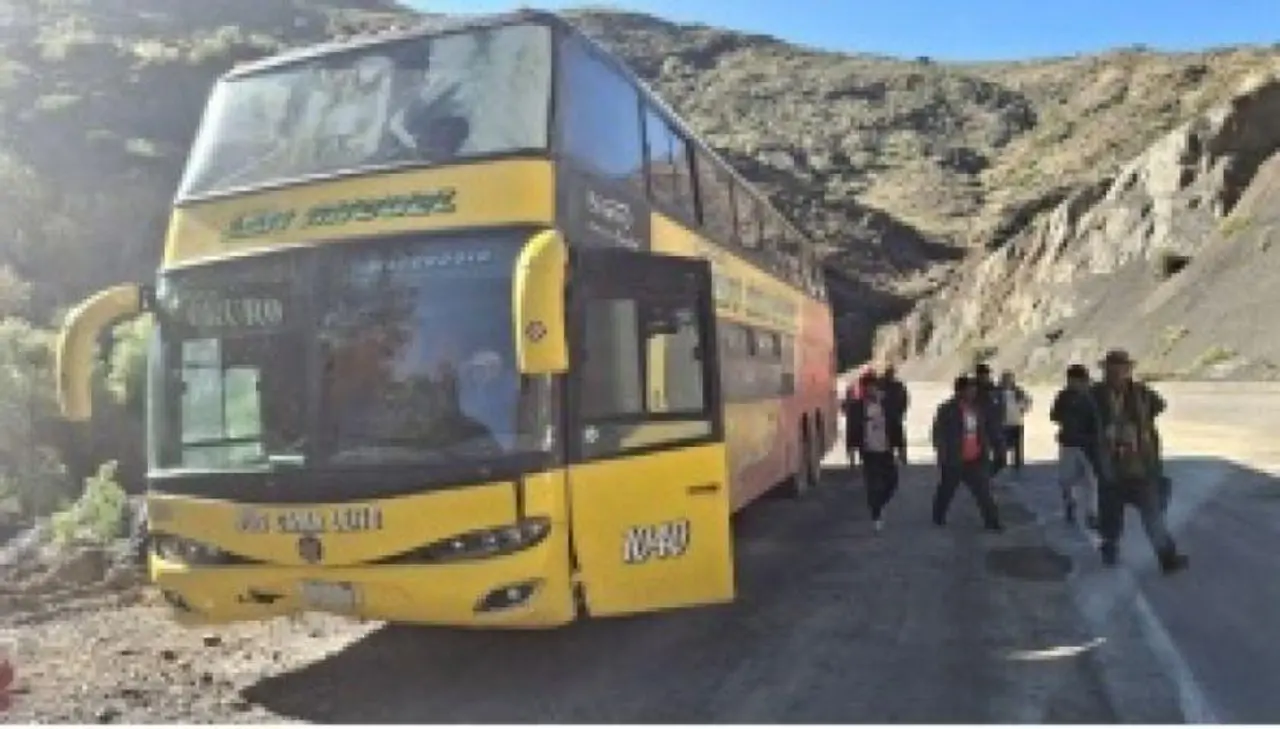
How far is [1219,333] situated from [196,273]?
128ft

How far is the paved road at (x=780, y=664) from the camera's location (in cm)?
665

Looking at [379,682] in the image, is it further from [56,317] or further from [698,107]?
[698,107]

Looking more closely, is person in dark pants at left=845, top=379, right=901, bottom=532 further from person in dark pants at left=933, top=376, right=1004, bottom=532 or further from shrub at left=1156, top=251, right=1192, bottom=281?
shrub at left=1156, top=251, right=1192, bottom=281

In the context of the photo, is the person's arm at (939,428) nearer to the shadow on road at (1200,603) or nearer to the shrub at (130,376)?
the shadow on road at (1200,603)

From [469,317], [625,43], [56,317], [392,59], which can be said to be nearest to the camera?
[469,317]

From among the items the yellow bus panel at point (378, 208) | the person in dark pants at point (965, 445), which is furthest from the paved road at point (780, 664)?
the yellow bus panel at point (378, 208)

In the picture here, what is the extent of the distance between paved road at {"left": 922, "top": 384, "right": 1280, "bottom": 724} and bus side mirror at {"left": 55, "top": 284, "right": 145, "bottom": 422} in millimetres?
6172

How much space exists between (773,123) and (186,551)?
11513cm

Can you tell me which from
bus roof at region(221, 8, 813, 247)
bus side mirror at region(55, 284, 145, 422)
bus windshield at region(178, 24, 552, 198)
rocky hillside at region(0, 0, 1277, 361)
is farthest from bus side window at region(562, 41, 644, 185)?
rocky hillside at region(0, 0, 1277, 361)

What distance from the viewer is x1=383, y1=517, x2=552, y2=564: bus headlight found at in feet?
22.4

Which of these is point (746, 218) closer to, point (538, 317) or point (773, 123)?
point (538, 317)

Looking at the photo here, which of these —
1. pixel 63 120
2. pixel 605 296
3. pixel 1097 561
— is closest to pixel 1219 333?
pixel 1097 561

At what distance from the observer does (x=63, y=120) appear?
6075 cm

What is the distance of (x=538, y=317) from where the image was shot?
6270mm
